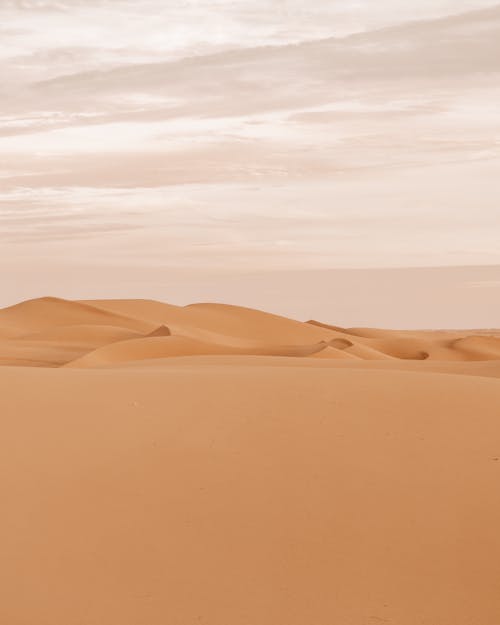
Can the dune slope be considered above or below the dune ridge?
Answer: below

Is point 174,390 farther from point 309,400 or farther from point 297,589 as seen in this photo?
point 297,589

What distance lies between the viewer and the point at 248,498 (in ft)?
20.1

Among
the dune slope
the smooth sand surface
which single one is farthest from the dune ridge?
the dune slope

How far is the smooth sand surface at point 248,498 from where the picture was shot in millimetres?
5199

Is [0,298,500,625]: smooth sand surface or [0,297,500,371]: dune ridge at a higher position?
[0,297,500,371]: dune ridge

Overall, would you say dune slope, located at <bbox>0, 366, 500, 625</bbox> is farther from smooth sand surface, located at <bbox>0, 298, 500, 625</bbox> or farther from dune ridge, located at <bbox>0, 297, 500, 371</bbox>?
dune ridge, located at <bbox>0, 297, 500, 371</bbox>

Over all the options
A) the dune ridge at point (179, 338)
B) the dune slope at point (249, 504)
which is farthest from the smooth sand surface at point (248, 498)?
the dune ridge at point (179, 338)

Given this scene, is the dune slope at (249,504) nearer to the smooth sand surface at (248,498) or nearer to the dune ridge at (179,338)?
the smooth sand surface at (248,498)

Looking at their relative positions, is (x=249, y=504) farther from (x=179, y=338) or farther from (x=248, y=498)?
(x=179, y=338)

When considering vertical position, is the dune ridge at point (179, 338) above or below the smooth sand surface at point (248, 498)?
above

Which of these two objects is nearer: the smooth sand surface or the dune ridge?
the smooth sand surface

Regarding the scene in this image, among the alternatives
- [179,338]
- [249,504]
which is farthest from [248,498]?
[179,338]

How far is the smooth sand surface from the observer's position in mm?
5199

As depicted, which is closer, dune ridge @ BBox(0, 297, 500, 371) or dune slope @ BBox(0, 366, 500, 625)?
dune slope @ BBox(0, 366, 500, 625)
